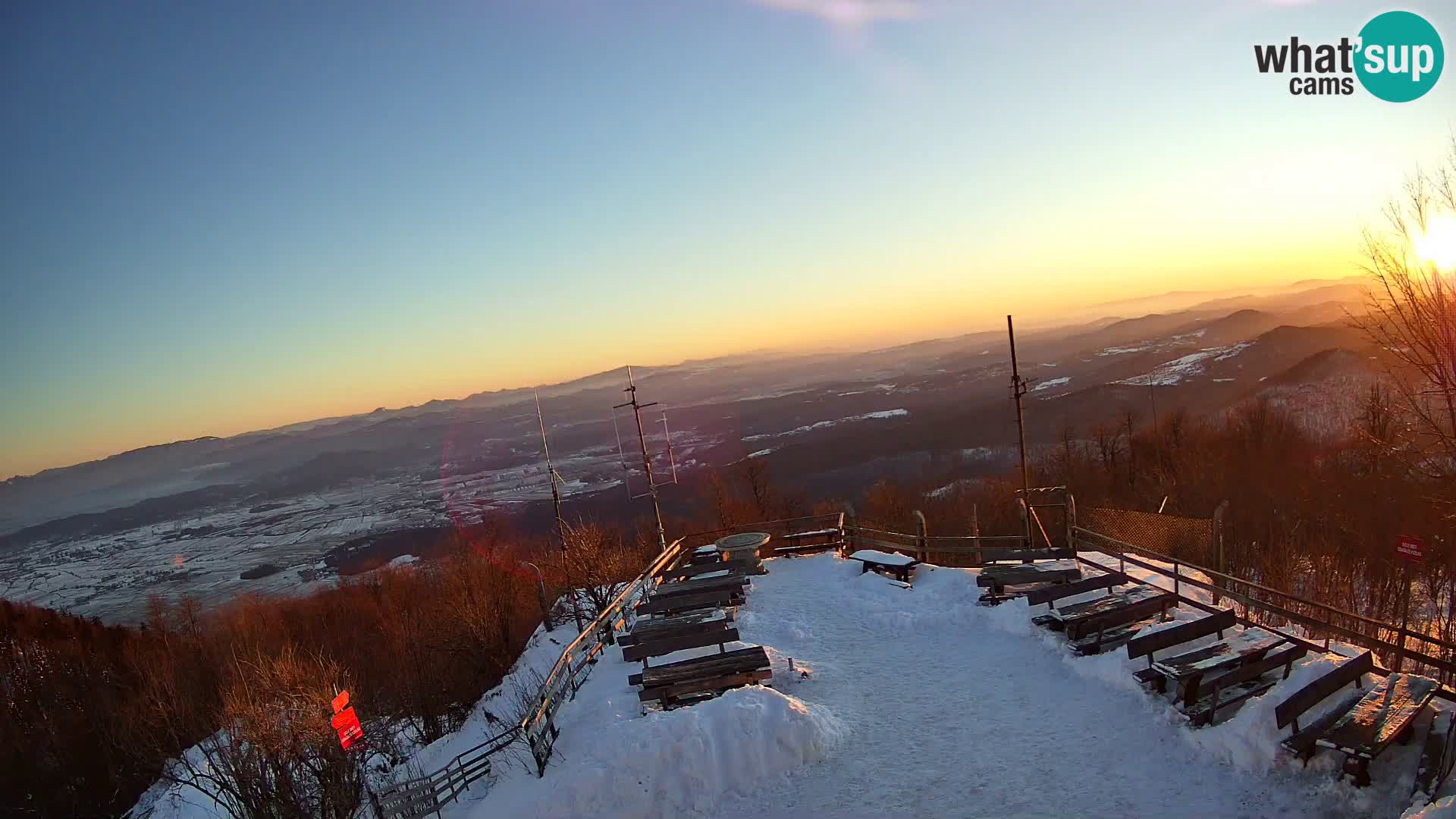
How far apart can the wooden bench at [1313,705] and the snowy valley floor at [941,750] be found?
24 cm

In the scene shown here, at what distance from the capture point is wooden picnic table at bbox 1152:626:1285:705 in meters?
9.14

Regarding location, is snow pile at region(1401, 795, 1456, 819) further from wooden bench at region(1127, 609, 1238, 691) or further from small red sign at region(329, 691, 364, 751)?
small red sign at region(329, 691, 364, 751)

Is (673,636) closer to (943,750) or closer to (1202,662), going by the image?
(943,750)

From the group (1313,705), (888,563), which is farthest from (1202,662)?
(888,563)

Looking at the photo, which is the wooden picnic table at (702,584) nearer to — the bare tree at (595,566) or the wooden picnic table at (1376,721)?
the wooden picnic table at (1376,721)

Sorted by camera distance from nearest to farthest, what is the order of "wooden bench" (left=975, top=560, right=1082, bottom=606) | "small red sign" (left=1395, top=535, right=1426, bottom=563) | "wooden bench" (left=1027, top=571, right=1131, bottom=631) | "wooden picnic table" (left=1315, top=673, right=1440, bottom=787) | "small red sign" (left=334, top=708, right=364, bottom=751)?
"wooden picnic table" (left=1315, top=673, right=1440, bottom=787) → "small red sign" (left=334, top=708, right=364, bottom=751) → "small red sign" (left=1395, top=535, right=1426, bottom=563) → "wooden bench" (left=1027, top=571, right=1131, bottom=631) → "wooden bench" (left=975, top=560, right=1082, bottom=606)

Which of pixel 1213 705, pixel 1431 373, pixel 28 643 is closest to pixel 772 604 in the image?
pixel 1213 705

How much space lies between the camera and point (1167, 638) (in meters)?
10.2

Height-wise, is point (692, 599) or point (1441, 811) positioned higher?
point (1441, 811)

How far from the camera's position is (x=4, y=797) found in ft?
103

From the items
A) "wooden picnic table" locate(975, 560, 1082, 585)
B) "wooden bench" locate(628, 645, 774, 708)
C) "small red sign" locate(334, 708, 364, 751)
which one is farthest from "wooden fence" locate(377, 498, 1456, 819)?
"wooden bench" locate(628, 645, 774, 708)

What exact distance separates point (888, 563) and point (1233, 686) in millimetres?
8246

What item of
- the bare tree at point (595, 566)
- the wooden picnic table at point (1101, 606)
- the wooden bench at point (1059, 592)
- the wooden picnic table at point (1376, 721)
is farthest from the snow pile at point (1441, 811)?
the bare tree at point (595, 566)

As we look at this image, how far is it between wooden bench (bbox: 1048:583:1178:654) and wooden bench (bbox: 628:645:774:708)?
5510 mm
